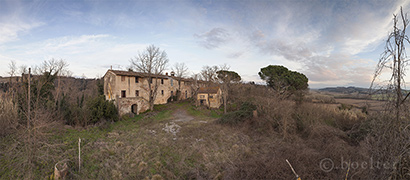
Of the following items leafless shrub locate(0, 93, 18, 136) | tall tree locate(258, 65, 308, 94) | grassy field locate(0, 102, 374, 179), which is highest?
tall tree locate(258, 65, 308, 94)

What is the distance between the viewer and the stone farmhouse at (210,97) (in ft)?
76.3

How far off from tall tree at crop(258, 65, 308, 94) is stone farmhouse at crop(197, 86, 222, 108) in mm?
8088

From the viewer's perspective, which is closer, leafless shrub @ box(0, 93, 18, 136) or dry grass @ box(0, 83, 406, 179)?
dry grass @ box(0, 83, 406, 179)

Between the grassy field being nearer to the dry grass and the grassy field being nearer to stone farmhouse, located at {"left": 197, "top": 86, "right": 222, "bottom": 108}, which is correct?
the dry grass

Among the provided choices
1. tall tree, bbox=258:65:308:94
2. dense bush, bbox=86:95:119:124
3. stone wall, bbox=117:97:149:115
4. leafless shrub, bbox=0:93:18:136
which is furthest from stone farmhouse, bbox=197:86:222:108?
leafless shrub, bbox=0:93:18:136

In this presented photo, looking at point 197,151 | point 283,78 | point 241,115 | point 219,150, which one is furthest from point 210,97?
point 197,151

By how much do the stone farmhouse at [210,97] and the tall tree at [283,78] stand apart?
26.5 ft

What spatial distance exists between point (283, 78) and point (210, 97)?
11020mm

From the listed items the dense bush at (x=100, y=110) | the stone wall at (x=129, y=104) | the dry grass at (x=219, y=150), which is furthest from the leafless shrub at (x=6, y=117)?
the stone wall at (x=129, y=104)

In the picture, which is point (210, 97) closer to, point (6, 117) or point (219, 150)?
point (219, 150)

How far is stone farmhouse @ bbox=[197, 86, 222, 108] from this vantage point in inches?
916

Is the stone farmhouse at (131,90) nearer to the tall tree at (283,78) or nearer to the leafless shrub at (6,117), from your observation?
the leafless shrub at (6,117)

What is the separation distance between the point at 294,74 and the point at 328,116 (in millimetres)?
11911

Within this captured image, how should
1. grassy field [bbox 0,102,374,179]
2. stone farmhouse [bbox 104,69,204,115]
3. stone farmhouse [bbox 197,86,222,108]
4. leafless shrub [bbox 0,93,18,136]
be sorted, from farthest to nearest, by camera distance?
stone farmhouse [bbox 197,86,222,108], stone farmhouse [bbox 104,69,204,115], leafless shrub [bbox 0,93,18,136], grassy field [bbox 0,102,374,179]
